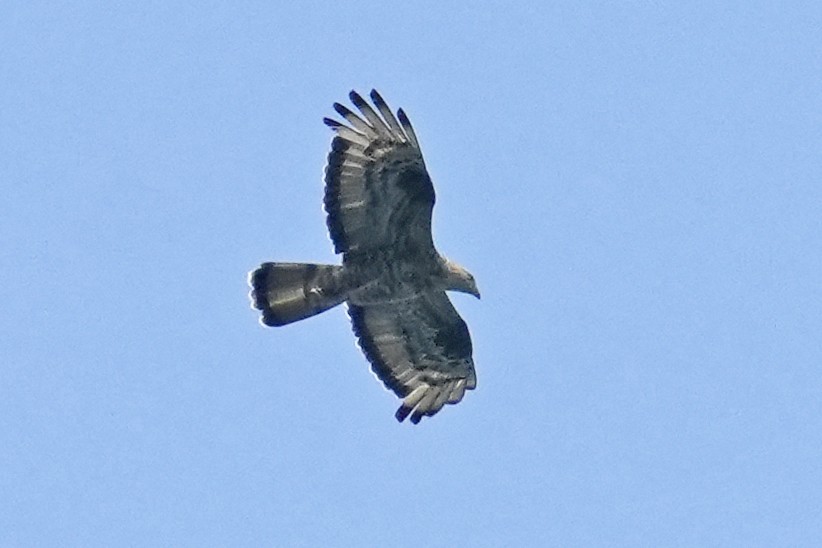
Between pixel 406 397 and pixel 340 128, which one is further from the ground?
A: pixel 340 128

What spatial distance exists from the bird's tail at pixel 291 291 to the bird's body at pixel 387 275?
0.4 inches

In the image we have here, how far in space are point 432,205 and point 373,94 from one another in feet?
4.51

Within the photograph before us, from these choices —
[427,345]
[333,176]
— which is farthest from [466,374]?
[333,176]

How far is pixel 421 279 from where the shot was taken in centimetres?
2512

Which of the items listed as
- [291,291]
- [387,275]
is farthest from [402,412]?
[291,291]

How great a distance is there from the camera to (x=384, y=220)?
81.5 ft

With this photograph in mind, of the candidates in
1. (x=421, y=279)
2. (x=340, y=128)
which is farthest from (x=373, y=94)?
(x=421, y=279)

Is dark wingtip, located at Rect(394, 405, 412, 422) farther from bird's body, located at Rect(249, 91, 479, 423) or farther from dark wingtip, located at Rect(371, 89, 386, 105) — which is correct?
dark wingtip, located at Rect(371, 89, 386, 105)

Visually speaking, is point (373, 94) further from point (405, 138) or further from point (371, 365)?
point (371, 365)

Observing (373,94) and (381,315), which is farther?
(381,315)

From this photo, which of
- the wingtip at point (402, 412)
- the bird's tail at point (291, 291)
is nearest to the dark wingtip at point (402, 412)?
the wingtip at point (402, 412)

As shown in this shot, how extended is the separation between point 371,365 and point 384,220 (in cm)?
187

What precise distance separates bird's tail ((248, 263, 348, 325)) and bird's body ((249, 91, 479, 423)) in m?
0.01

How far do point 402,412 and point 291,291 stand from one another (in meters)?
1.79
